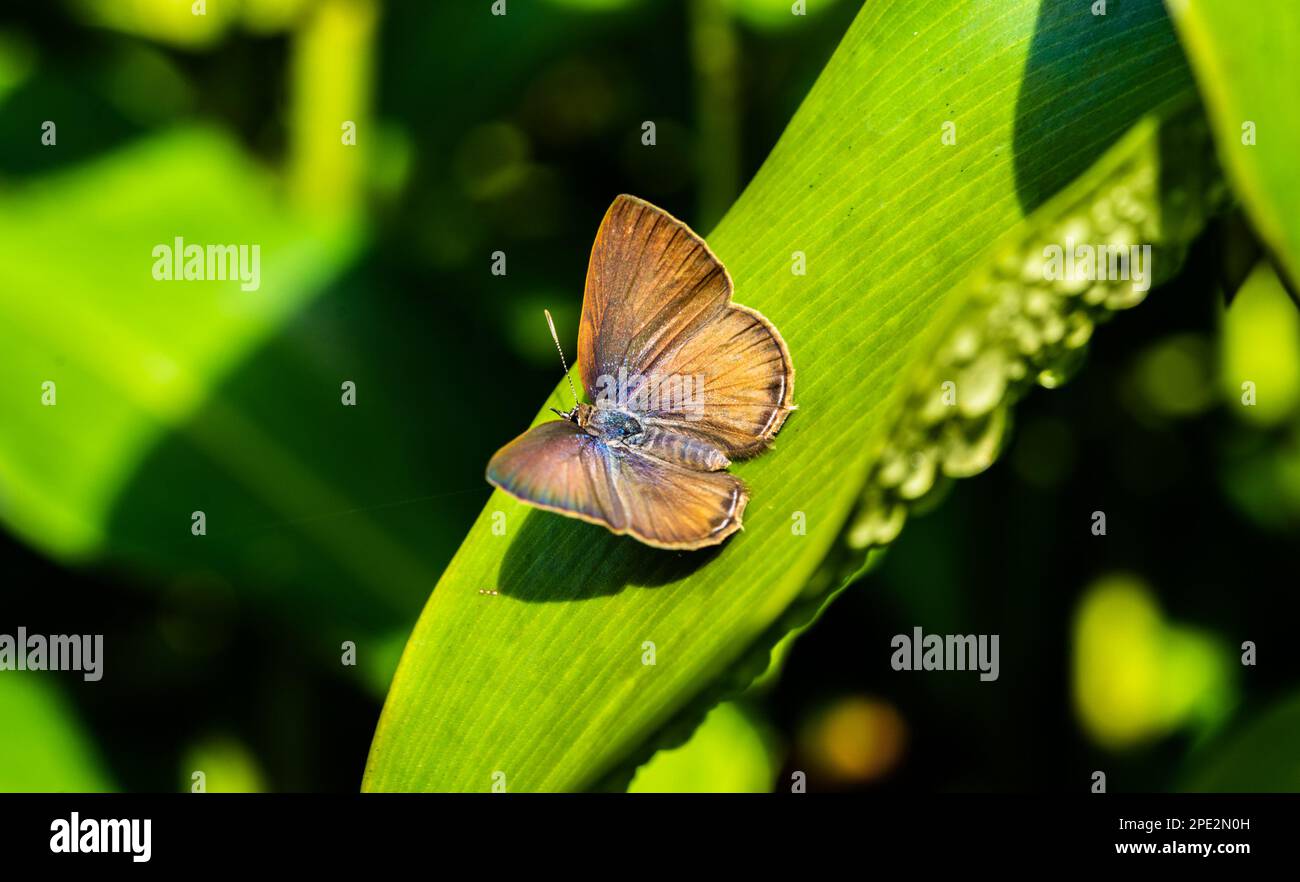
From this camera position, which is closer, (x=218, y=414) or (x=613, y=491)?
(x=613, y=491)

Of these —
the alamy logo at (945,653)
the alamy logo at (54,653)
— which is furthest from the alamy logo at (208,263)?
the alamy logo at (945,653)

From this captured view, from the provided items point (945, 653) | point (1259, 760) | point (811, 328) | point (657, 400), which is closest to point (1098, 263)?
point (811, 328)

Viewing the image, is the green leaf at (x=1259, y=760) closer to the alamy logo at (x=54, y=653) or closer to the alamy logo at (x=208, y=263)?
the alamy logo at (x=208, y=263)

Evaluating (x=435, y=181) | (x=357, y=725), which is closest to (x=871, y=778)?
(x=357, y=725)

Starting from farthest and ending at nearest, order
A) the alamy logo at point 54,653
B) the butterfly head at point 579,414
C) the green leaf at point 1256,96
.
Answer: the alamy logo at point 54,653 < the butterfly head at point 579,414 < the green leaf at point 1256,96

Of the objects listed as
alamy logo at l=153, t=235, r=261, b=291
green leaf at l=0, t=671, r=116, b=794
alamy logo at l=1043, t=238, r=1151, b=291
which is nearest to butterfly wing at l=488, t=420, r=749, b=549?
alamy logo at l=1043, t=238, r=1151, b=291

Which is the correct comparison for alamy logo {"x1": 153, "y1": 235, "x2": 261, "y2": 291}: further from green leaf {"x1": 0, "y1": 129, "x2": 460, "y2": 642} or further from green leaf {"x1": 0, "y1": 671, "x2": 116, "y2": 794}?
green leaf {"x1": 0, "y1": 671, "x2": 116, "y2": 794}

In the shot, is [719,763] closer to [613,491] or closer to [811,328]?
[613,491]

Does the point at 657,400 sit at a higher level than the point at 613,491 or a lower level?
higher
